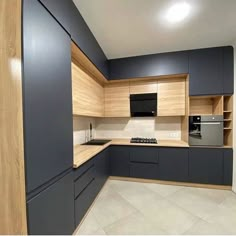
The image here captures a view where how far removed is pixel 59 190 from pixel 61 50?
1.28 meters

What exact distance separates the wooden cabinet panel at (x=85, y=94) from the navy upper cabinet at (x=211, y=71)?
1832mm

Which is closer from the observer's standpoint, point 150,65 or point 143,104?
point 150,65

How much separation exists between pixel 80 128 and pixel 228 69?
297 cm

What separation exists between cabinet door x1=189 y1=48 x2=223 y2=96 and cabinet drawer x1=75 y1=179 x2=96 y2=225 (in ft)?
7.85

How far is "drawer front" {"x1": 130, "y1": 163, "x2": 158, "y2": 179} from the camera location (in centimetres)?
277

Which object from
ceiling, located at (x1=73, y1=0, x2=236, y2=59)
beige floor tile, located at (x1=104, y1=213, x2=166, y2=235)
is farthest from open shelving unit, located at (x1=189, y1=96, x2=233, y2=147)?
beige floor tile, located at (x1=104, y1=213, x2=166, y2=235)

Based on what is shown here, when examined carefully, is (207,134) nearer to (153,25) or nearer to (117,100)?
(117,100)

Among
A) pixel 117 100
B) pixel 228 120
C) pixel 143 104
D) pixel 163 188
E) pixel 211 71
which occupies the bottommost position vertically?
pixel 163 188

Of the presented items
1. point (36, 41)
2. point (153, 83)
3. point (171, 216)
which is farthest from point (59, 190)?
point (153, 83)

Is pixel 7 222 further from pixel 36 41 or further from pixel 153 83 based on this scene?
pixel 153 83

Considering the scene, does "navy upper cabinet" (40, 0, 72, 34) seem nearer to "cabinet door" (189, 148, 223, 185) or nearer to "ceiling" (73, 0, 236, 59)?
"ceiling" (73, 0, 236, 59)

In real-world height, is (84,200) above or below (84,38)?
below

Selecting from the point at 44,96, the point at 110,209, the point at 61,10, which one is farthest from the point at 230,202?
the point at 61,10

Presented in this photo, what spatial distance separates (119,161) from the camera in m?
2.92
